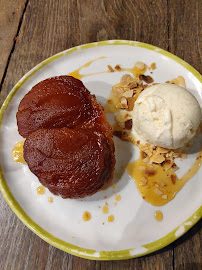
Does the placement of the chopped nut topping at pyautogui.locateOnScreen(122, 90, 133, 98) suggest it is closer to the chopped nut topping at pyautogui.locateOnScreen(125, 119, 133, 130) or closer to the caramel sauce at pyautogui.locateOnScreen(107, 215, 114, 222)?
the chopped nut topping at pyautogui.locateOnScreen(125, 119, 133, 130)

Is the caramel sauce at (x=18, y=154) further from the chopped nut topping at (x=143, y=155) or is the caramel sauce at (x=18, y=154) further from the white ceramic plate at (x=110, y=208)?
the chopped nut topping at (x=143, y=155)

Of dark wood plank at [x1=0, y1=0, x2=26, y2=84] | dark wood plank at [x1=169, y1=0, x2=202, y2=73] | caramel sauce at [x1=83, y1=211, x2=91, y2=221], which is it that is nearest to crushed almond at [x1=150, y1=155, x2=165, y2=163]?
caramel sauce at [x1=83, y1=211, x2=91, y2=221]

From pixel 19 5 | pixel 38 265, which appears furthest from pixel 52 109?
pixel 19 5

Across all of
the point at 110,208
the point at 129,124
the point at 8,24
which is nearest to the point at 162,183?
the point at 110,208

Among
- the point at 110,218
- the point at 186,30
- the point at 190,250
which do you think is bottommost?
the point at 190,250

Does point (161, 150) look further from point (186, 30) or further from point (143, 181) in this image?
point (186, 30)

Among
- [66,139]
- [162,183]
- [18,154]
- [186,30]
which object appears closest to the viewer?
[66,139]
